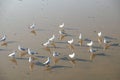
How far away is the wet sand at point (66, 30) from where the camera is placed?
22.4 ft

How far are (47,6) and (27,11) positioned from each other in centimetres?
64

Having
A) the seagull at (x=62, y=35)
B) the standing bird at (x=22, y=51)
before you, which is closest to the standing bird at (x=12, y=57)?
the standing bird at (x=22, y=51)

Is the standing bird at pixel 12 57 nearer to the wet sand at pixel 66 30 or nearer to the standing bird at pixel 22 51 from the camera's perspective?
the wet sand at pixel 66 30

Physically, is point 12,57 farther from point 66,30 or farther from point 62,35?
point 66,30

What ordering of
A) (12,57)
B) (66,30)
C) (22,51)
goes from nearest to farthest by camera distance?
(12,57) < (22,51) < (66,30)

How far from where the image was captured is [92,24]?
8.79 m

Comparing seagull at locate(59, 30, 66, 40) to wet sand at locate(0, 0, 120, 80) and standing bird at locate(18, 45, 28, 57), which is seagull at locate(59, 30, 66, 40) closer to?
wet sand at locate(0, 0, 120, 80)

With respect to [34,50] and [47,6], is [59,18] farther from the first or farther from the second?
[34,50]

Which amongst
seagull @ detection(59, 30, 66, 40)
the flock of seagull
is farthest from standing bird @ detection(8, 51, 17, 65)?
seagull @ detection(59, 30, 66, 40)

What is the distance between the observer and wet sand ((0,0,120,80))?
22.4 feet

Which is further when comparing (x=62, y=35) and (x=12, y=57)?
(x=62, y=35)

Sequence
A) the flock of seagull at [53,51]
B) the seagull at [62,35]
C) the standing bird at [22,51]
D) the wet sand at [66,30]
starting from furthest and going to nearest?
1. the seagull at [62,35]
2. the standing bird at [22,51]
3. the flock of seagull at [53,51]
4. the wet sand at [66,30]

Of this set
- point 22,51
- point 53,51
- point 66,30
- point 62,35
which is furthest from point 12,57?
point 66,30

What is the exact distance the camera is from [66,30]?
27.7 feet
